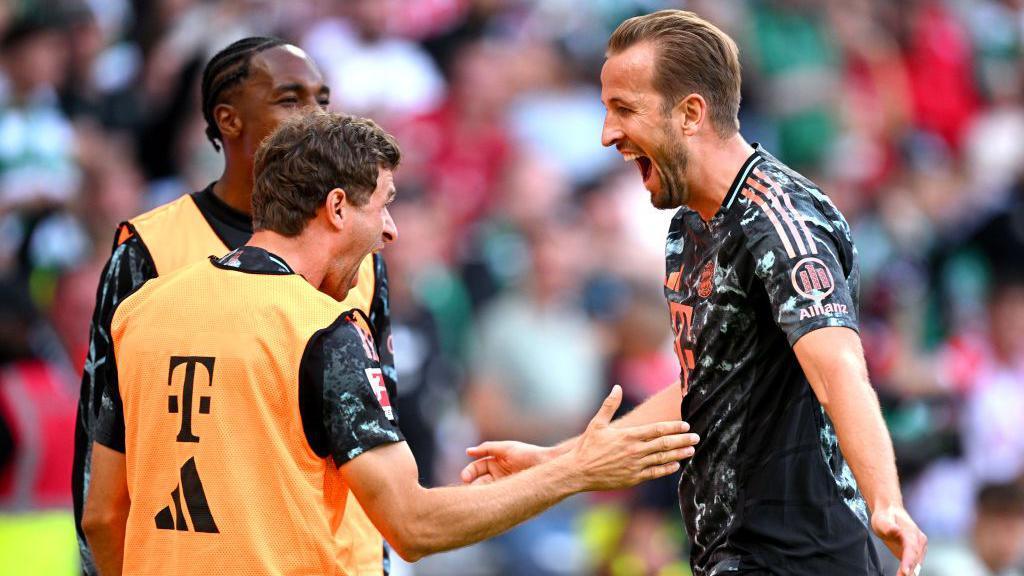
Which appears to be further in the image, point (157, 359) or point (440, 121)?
point (440, 121)

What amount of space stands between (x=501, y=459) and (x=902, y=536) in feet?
5.27

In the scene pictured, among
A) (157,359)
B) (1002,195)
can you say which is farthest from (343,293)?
(1002,195)

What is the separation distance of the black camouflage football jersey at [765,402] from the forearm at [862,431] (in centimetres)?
22

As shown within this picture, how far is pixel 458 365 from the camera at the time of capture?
9.73 metres

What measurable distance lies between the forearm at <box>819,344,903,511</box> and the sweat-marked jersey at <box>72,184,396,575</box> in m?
1.53

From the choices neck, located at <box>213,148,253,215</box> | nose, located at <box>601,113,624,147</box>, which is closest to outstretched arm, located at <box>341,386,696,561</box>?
nose, located at <box>601,113,624,147</box>

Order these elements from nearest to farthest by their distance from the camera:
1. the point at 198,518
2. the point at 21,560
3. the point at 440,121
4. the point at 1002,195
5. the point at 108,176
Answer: the point at 198,518 → the point at 21,560 → the point at 108,176 → the point at 440,121 → the point at 1002,195

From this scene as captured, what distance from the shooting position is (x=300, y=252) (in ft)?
13.0

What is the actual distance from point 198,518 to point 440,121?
292 inches

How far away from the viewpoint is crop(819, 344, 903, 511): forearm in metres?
3.57

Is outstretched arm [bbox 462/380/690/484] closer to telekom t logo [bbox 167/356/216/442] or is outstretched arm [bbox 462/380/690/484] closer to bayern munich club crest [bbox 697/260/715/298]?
bayern munich club crest [bbox 697/260/715/298]

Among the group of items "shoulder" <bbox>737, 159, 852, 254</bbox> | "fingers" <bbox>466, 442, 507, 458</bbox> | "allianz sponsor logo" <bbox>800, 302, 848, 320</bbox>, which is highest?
"shoulder" <bbox>737, 159, 852, 254</bbox>

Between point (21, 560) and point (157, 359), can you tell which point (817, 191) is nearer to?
point (157, 359)

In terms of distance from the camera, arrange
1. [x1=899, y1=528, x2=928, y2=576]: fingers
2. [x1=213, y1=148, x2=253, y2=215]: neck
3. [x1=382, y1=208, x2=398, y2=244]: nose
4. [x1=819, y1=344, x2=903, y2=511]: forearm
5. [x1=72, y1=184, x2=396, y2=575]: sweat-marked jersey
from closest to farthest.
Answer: [x1=899, y1=528, x2=928, y2=576]: fingers
[x1=819, y1=344, x2=903, y2=511]: forearm
[x1=382, y1=208, x2=398, y2=244]: nose
[x1=72, y1=184, x2=396, y2=575]: sweat-marked jersey
[x1=213, y1=148, x2=253, y2=215]: neck
